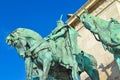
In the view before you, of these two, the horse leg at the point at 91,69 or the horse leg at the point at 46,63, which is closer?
the horse leg at the point at 46,63

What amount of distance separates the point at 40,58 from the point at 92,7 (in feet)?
10.5

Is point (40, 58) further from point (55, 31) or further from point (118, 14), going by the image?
point (118, 14)

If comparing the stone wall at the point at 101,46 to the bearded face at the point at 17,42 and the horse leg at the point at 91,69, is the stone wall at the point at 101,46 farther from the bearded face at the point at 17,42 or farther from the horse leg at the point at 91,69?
the bearded face at the point at 17,42

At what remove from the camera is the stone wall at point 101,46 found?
1059 cm

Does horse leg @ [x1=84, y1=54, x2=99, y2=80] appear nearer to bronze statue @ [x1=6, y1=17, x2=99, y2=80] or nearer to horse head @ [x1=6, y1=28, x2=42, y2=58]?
bronze statue @ [x1=6, y1=17, x2=99, y2=80]

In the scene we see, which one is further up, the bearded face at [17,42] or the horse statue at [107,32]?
the bearded face at [17,42]

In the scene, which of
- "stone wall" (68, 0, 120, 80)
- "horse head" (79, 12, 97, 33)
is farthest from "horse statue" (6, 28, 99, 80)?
"horse head" (79, 12, 97, 33)

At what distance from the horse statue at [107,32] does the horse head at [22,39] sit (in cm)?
151

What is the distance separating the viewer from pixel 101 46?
1130 centimetres

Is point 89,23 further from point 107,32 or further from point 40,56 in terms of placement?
point 40,56

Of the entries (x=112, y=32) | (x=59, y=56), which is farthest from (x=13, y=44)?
(x=112, y=32)

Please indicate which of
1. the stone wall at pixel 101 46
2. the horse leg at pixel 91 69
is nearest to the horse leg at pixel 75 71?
the horse leg at pixel 91 69

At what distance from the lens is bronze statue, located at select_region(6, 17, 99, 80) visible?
947cm

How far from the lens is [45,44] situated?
→ 9.77 m
